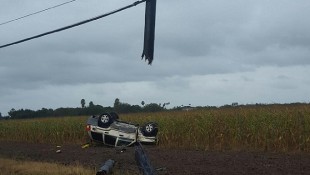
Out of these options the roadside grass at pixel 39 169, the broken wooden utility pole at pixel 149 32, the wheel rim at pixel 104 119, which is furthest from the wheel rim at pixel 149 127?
the broken wooden utility pole at pixel 149 32

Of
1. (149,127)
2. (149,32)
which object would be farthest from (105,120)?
(149,32)

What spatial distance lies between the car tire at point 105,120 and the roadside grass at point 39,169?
401cm

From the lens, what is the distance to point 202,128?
22000 mm

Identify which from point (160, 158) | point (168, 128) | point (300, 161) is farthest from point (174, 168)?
point (168, 128)

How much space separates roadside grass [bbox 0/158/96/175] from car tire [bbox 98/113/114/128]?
158 inches

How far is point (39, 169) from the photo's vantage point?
48.3ft

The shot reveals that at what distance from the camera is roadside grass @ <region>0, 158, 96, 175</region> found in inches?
520

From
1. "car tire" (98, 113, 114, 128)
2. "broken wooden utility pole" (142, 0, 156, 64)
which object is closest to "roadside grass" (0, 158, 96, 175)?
"car tire" (98, 113, 114, 128)

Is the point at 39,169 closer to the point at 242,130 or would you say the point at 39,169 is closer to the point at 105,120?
the point at 105,120

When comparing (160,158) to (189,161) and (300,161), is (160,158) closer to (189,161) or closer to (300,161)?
(189,161)

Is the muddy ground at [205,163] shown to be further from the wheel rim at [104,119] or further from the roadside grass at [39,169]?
the wheel rim at [104,119]

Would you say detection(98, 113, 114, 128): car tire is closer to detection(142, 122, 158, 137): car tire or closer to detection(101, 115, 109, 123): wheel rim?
detection(101, 115, 109, 123): wheel rim

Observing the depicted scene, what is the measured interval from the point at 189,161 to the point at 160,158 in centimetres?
141

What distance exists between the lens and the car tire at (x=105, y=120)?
20266 mm
